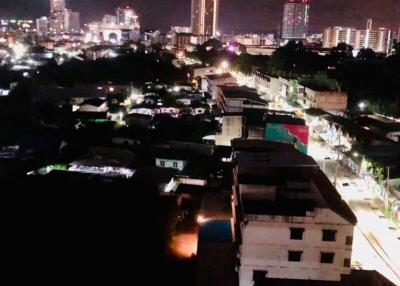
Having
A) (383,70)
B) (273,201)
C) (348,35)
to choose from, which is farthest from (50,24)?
(273,201)

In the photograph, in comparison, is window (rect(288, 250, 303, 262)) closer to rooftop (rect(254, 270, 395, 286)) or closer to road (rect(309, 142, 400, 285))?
rooftop (rect(254, 270, 395, 286))

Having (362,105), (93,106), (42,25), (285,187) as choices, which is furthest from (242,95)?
(42,25)

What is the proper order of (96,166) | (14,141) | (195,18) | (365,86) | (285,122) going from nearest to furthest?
(96,166)
(285,122)
(14,141)
(365,86)
(195,18)

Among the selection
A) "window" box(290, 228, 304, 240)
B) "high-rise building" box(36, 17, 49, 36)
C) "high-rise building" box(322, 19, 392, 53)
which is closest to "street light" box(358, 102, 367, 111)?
"window" box(290, 228, 304, 240)

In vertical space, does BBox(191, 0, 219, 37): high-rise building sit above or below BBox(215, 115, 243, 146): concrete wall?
above

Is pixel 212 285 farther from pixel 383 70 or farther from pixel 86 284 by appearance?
pixel 383 70

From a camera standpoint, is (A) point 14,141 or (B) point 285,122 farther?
(A) point 14,141
